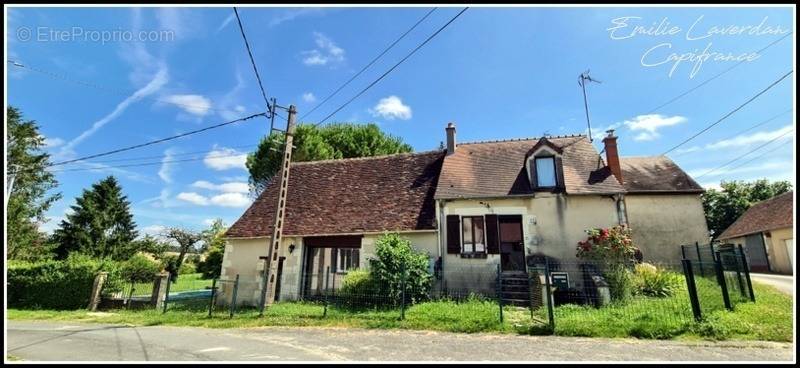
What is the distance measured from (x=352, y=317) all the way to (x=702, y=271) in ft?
31.0

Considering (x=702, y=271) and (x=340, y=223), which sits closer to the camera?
(x=702, y=271)

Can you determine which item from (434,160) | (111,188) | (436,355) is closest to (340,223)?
(434,160)

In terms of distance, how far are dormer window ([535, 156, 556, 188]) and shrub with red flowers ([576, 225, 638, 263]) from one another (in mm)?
2507

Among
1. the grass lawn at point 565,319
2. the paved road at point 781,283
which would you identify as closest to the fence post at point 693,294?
the grass lawn at point 565,319

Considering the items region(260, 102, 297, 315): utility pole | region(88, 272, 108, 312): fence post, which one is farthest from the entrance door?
region(88, 272, 108, 312): fence post

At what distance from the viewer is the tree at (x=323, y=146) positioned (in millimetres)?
24750

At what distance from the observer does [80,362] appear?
230 inches

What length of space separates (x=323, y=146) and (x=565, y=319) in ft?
65.2

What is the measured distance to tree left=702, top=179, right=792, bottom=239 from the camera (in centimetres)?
3659

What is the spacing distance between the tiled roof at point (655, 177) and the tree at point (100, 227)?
114 feet

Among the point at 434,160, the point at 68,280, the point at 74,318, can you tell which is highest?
the point at 434,160

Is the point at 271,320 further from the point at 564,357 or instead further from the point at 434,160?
the point at 434,160

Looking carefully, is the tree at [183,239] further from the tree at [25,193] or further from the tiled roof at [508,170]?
the tiled roof at [508,170]

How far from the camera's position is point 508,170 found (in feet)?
49.5
